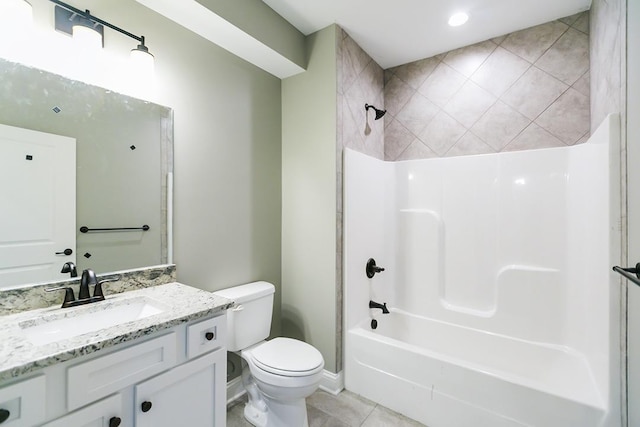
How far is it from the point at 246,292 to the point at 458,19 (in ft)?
7.69

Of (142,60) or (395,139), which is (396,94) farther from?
(142,60)

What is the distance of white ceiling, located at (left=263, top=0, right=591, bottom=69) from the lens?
1.82m

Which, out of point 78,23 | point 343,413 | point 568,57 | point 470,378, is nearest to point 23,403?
point 78,23

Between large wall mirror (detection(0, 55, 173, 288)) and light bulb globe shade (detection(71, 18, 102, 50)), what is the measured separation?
0.17m

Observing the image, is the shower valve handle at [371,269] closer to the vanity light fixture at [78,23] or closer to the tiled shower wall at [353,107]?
the tiled shower wall at [353,107]

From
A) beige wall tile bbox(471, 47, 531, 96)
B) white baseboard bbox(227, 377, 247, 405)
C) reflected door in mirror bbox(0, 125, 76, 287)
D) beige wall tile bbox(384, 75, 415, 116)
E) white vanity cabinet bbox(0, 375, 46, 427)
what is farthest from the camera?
beige wall tile bbox(384, 75, 415, 116)

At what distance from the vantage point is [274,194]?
228 cm

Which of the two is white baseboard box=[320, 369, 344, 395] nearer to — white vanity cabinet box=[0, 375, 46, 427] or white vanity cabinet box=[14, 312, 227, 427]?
white vanity cabinet box=[14, 312, 227, 427]

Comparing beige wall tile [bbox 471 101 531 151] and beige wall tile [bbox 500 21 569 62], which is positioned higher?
beige wall tile [bbox 500 21 569 62]

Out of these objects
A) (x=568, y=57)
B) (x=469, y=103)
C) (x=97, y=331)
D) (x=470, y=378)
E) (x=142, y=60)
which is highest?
(x=568, y=57)

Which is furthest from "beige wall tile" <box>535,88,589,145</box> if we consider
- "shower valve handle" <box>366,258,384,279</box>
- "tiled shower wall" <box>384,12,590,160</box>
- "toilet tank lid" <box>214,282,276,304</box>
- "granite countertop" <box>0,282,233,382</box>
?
"granite countertop" <box>0,282,233,382</box>

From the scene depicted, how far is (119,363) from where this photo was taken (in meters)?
0.94

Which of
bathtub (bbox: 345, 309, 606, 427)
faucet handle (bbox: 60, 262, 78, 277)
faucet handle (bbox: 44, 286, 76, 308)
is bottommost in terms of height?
bathtub (bbox: 345, 309, 606, 427)

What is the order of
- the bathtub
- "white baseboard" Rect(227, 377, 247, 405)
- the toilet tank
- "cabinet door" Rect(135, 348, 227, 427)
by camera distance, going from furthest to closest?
"white baseboard" Rect(227, 377, 247, 405), the toilet tank, the bathtub, "cabinet door" Rect(135, 348, 227, 427)
